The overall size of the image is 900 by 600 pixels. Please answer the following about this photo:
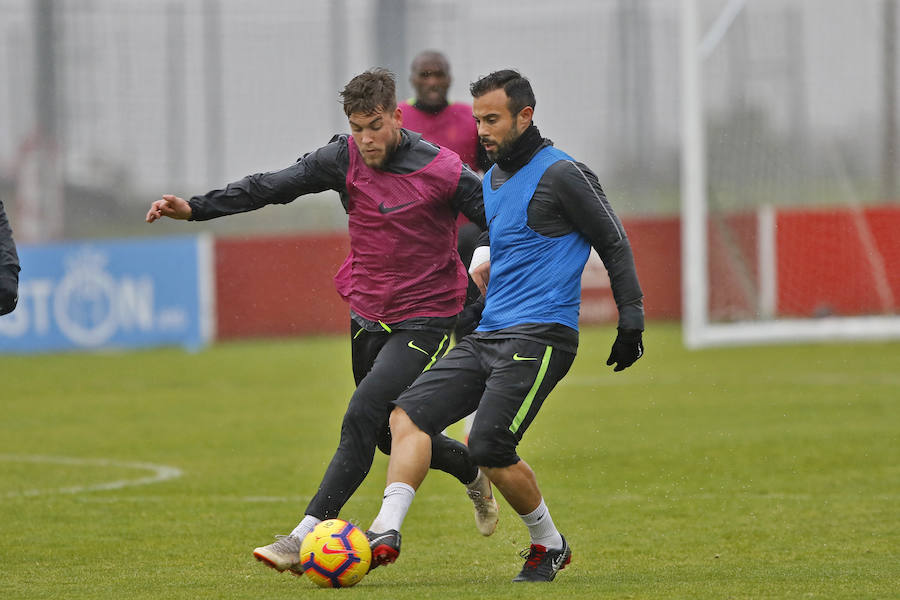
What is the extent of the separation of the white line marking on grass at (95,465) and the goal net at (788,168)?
6980 millimetres

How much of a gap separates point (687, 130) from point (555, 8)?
35.1ft

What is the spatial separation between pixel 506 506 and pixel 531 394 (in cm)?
280

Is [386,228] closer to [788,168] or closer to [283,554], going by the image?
[283,554]

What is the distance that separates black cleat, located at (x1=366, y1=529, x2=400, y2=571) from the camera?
5949 millimetres

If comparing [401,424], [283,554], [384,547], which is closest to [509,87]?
[401,424]

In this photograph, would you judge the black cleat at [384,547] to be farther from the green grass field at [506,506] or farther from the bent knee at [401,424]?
the bent knee at [401,424]

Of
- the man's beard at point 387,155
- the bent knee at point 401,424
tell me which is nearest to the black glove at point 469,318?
the man's beard at point 387,155

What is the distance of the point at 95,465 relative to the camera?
1062cm

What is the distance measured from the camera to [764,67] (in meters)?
16.7

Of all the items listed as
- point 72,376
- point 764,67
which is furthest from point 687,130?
point 72,376

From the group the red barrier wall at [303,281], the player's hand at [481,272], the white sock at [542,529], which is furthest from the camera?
the red barrier wall at [303,281]

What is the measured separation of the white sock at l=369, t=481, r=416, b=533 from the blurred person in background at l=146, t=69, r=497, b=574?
42 centimetres

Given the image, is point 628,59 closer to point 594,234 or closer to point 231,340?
point 231,340

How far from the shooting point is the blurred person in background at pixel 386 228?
262 inches
